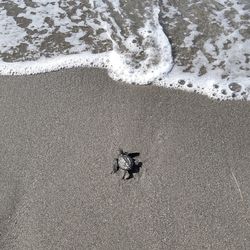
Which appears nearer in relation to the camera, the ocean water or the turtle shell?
the turtle shell

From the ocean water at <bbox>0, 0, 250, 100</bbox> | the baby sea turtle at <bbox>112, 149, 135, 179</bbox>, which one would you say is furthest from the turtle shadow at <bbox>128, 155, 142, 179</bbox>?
the ocean water at <bbox>0, 0, 250, 100</bbox>

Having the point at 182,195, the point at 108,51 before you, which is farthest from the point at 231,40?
the point at 182,195

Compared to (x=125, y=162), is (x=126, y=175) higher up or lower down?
lower down

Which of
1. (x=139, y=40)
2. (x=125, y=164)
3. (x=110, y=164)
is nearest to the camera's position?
(x=125, y=164)

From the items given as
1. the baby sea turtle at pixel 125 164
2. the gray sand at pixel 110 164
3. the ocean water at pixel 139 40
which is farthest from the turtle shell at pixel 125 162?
the ocean water at pixel 139 40

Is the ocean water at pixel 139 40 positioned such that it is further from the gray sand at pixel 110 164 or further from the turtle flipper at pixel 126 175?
the turtle flipper at pixel 126 175

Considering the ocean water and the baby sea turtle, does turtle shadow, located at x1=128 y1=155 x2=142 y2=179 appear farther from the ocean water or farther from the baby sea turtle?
the ocean water

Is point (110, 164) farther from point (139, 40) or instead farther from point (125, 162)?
point (139, 40)

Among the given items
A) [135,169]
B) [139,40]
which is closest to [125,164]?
[135,169]
